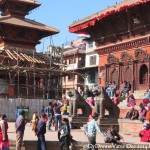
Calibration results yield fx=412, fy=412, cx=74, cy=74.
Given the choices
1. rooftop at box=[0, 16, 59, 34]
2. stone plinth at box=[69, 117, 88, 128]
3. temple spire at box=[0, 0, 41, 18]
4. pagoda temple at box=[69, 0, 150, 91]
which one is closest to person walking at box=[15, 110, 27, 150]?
stone plinth at box=[69, 117, 88, 128]

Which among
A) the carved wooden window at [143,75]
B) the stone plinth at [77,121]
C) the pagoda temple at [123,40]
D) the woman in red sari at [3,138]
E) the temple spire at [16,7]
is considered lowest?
the stone plinth at [77,121]

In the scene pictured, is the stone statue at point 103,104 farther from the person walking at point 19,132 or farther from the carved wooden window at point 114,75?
the carved wooden window at point 114,75

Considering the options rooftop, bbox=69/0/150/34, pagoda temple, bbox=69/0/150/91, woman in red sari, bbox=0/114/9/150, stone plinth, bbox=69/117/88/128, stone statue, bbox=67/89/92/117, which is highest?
rooftop, bbox=69/0/150/34

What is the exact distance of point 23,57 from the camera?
38.9 m

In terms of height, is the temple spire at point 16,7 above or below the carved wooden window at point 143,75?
above

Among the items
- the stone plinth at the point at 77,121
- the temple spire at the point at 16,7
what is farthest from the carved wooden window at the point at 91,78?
the stone plinth at the point at 77,121

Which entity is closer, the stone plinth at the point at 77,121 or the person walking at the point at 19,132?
the person walking at the point at 19,132

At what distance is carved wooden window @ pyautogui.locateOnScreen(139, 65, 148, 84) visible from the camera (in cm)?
3231

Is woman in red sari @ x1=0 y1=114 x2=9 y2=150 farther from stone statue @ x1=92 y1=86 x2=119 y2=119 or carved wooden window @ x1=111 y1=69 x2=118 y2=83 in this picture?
carved wooden window @ x1=111 y1=69 x2=118 y2=83

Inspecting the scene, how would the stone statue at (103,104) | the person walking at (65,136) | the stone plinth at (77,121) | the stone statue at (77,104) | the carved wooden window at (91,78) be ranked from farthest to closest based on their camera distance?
1. the carved wooden window at (91,78)
2. the stone statue at (77,104)
3. the stone plinth at (77,121)
4. the stone statue at (103,104)
5. the person walking at (65,136)

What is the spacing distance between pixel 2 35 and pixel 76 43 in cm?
3434

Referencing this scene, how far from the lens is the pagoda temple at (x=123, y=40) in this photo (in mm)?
31609

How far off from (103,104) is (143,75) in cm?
1176

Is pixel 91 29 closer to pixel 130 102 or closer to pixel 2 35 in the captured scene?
pixel 2 35
